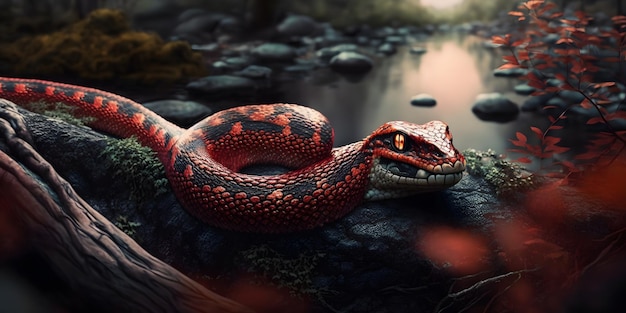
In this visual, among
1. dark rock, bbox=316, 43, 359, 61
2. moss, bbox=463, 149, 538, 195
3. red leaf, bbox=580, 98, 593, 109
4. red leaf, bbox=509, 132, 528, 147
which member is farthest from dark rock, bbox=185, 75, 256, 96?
red leaf, bbox=580, 98, 593, 109

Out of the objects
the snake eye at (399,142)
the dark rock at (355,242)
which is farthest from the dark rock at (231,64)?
the snake eye at (399,142)

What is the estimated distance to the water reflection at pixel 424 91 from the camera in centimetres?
203

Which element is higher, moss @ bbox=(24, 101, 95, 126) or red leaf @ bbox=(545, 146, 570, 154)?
moss @ bbox=(24, 101, 95, 126)

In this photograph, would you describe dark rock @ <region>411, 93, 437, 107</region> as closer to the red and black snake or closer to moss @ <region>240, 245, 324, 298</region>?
the red and black snake

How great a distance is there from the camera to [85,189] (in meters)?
1.74

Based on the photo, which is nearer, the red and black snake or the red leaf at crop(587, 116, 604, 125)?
the red and black snake

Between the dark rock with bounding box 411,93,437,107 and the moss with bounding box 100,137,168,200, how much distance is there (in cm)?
106

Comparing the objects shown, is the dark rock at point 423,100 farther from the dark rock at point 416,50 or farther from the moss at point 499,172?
the dark rock at point 416,50

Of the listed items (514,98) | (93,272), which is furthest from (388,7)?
(93,272)

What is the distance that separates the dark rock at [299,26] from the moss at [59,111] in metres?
1.00

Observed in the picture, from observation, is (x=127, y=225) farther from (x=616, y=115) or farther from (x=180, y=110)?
(x=616, y=115)

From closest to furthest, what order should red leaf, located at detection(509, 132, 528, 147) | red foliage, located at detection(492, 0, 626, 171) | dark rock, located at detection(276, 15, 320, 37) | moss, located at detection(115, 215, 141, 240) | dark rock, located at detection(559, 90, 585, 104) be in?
moss, located at detection(115, 215, 141, 240)
red foliage, located at detection(492, 0, 626, 171)
red leaf, located at detection(509, 132, 528, 147)
dark rock, located at detection(559, 90, 585, 104)
dark rock, located at detection(276, 15, 320, 37)

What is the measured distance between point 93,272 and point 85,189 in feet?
1.28

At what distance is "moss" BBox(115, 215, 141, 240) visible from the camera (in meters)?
1.66
